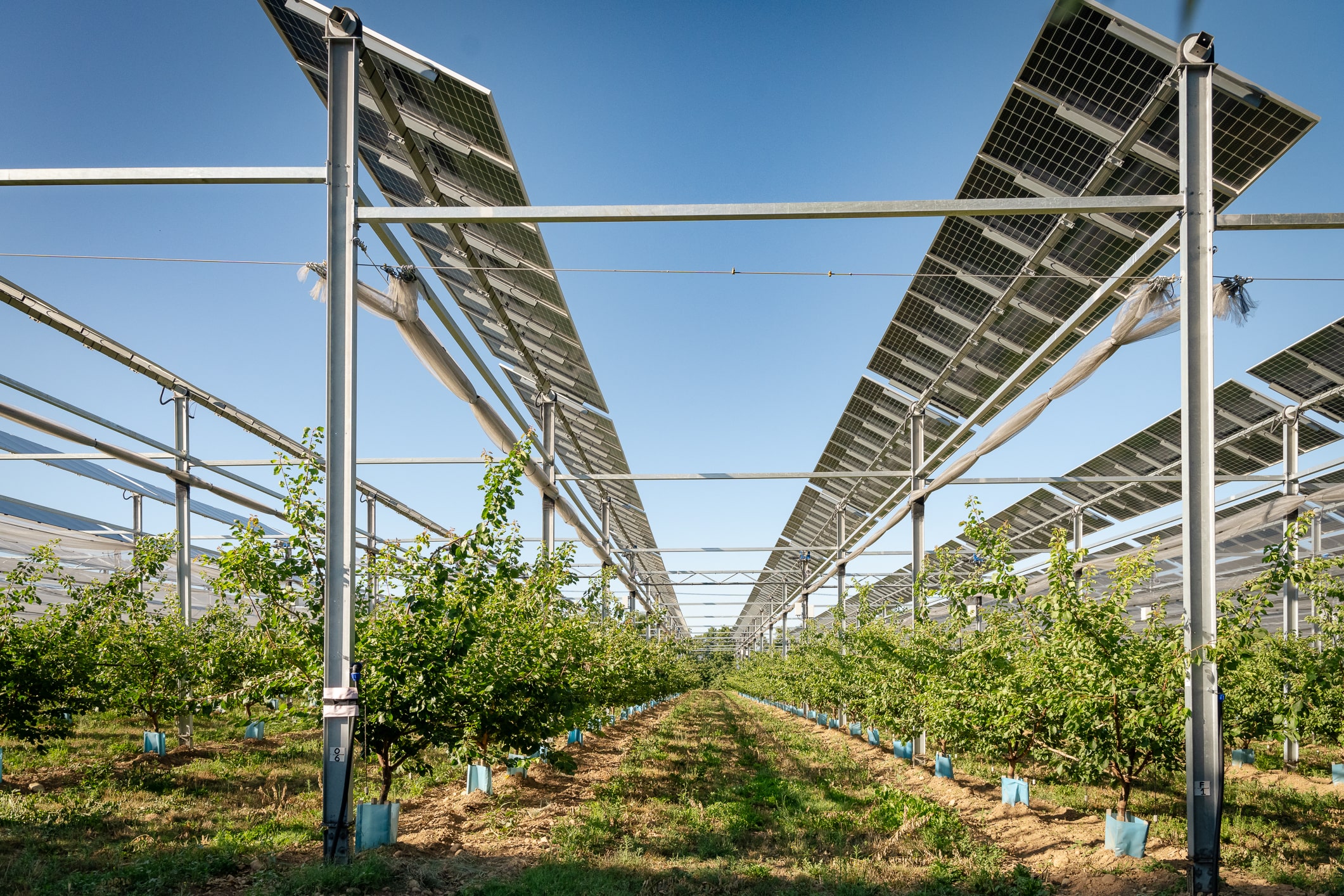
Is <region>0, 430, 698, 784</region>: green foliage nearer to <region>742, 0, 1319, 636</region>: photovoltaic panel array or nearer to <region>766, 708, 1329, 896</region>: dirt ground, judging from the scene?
<region>766, 708, 1329, 896</region>: dirt ground

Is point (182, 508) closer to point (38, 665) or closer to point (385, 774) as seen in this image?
point (38, 665)

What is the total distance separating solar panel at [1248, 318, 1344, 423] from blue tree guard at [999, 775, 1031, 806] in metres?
9.40

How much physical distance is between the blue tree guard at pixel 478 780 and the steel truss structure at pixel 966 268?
4.36 meters

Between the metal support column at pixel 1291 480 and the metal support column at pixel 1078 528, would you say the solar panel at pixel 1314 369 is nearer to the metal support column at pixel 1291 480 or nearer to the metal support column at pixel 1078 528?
the metal support column at pixel 1291 480

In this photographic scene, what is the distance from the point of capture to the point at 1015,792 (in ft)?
38.5

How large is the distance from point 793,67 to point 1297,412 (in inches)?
693

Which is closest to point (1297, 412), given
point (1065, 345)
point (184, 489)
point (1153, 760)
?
point (1065, 345)

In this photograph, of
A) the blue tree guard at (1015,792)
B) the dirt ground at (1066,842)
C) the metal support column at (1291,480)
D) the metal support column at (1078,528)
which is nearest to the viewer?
the dirt ground at (1066,842)

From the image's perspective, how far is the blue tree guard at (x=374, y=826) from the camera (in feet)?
27.1

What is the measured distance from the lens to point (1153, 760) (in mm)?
9086

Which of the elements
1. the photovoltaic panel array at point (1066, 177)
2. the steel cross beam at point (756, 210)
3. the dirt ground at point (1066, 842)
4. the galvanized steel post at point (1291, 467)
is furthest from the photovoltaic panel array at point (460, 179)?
the galvanized steel post at point (1291, 467)

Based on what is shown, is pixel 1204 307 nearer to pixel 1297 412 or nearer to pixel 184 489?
pixel 1297 412

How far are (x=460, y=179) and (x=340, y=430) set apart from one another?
4.02 metres

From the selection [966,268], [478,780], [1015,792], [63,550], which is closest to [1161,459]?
[966,268]
